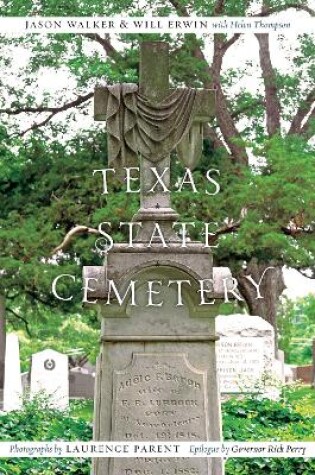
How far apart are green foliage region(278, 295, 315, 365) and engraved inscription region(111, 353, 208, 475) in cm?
2680

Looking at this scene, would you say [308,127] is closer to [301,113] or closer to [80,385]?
[301,113]

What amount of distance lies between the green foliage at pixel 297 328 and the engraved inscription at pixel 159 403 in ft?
87.9

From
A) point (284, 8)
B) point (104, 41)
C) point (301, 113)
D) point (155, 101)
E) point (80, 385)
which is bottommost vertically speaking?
point (155, 101)

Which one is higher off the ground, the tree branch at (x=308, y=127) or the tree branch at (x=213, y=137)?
the tree branch at (x=308, y=127)

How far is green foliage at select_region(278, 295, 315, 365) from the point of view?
124ft

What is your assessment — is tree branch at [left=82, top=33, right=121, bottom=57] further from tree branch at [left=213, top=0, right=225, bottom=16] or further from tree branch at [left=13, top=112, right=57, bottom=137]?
tree branch at [left=213, top=0, right=225, bottom=16]

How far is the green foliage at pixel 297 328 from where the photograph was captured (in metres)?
37.7

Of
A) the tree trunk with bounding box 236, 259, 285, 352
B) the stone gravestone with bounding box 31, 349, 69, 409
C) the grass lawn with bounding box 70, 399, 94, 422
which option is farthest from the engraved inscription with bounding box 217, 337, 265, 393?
the tree trunk with bounding box 236, 259, 285, 352

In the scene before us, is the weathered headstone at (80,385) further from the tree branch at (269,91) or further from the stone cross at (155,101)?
the stone cross at (155,101)

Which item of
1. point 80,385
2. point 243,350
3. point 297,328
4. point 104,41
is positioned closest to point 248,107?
point 104,41

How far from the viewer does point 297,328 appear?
47.9 m

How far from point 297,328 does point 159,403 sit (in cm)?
4010

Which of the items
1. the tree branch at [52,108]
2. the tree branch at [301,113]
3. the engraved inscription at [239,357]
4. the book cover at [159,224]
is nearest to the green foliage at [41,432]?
the book cover at [159,224]

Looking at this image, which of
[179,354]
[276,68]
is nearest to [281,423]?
[179,354]
